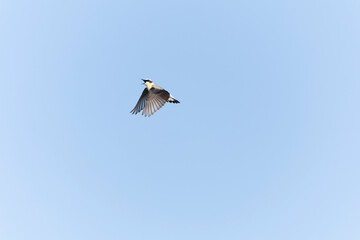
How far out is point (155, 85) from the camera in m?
29.2

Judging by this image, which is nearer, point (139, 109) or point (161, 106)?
point (161, 106)

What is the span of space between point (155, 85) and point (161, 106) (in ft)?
8.08

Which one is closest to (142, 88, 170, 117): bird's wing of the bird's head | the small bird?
the small bird

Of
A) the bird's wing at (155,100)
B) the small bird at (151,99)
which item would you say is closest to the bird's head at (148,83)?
the small bird at (151,99)

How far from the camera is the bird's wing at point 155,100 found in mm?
27656

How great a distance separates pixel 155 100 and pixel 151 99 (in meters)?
0.51

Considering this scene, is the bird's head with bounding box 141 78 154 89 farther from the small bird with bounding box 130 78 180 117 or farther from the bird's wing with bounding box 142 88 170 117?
the bird's wing with bounding box 142 88 170 117

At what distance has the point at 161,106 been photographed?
2745cm

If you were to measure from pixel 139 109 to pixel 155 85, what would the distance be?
7.62 feet

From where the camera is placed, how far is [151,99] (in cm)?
2853

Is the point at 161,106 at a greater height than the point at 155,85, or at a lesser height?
lesser

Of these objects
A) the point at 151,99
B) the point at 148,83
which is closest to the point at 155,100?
the point at 151,99

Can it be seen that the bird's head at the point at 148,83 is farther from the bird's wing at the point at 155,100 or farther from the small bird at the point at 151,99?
the bird's wing at the point at 155,100

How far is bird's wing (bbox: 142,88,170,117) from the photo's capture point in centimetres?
2766
